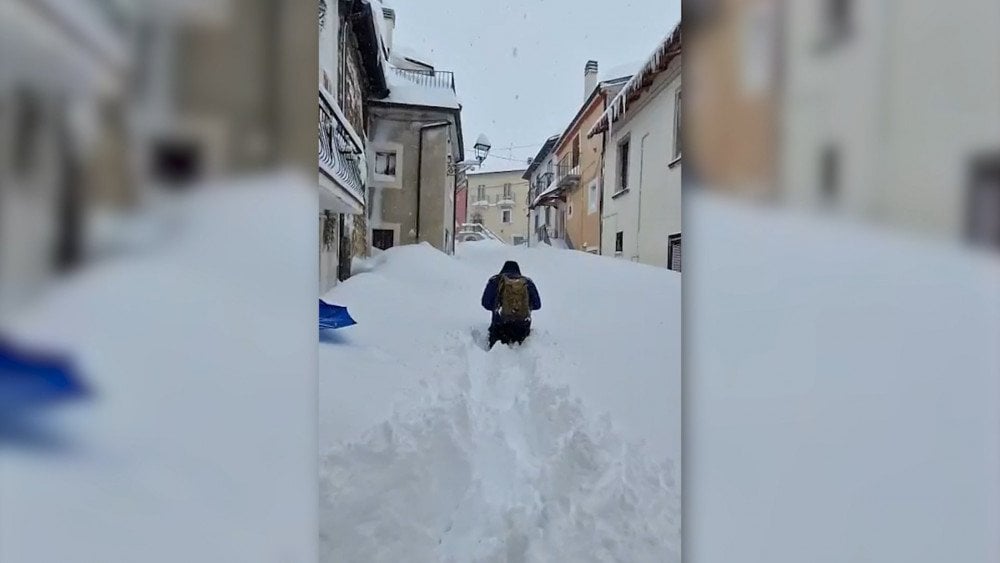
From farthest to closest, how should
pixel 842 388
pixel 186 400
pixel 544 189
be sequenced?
pixel 544 189, pixel 842 388, pixel 186 400

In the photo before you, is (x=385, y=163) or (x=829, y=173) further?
(x=385, y=163)

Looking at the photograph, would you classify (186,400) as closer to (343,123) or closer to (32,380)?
(32,380)

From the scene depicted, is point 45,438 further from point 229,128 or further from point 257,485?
point 229,128

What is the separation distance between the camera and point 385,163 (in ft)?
39.3

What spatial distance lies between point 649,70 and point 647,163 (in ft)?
5.99

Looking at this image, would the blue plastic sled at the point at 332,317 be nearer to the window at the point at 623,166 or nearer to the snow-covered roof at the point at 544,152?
the window at the point at 623,166

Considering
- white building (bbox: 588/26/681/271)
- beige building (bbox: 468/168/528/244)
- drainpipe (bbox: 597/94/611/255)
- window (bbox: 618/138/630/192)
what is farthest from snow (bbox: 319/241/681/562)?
beige building (bbox: 468/168/528/244)

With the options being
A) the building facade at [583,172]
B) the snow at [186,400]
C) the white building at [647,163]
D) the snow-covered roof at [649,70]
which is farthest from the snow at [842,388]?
the building facade at [583,172]

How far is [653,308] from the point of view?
6.62 m

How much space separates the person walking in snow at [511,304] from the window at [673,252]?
14.1 feet

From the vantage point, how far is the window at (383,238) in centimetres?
1207

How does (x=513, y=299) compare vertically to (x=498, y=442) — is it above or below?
above

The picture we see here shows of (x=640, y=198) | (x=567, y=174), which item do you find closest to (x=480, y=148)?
(x=567, y=174)

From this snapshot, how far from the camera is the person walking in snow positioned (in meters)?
5.34
